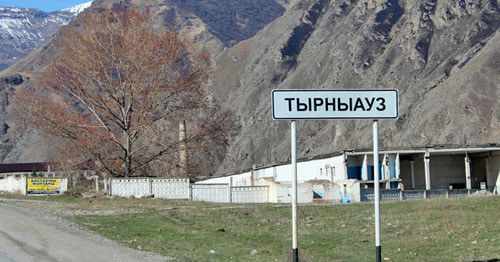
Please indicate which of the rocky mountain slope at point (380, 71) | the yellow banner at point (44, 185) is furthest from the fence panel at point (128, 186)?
the rocky mountain slope at point (380, 71)

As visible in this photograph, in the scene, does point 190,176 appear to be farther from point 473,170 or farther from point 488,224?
point 488,224

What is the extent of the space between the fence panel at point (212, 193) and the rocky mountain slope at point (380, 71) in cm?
3584

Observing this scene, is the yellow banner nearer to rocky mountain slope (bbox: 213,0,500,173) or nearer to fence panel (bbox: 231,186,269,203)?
fence panel (bbox: 231,186,269,203)

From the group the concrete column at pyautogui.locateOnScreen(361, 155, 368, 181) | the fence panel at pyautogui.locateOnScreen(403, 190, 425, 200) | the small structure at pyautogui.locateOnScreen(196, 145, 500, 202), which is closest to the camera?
the fence panel at pyautogui.locateOnScreen(403, 190, 425, 200)

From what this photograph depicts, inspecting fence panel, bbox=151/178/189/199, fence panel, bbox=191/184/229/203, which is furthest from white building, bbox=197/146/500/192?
fence panel, bbox=151/178/189/199

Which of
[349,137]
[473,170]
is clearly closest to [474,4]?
[349,137]

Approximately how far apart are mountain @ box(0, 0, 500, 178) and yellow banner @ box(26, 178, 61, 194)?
2341cm

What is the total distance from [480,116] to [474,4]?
43604 millimetres

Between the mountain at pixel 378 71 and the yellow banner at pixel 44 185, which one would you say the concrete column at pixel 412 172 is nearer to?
the mountain at pixel 378 71

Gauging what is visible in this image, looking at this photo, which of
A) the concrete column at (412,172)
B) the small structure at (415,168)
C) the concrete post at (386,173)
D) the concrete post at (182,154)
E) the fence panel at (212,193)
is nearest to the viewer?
the fence panel at (212,193)

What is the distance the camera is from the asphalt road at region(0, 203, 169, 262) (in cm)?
1664

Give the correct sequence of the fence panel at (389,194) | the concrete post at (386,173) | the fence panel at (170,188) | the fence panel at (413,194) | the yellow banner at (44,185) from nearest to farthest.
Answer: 1. the fence panel at (389,194)
2. the fence panel at (413,194)
3. the fence panel at (170,188)
4. the concrete post at (386,173)
5. the yellow banner at (44,185)

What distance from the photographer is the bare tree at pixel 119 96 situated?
48500mm

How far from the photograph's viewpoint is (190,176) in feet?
166
